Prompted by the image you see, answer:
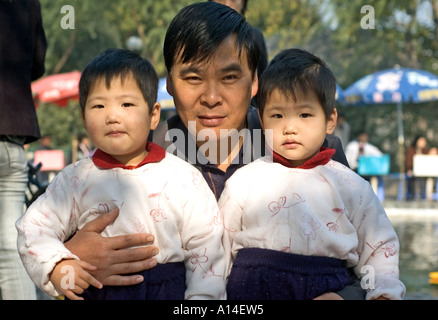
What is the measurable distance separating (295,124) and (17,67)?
228cm

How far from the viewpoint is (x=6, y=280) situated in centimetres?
411

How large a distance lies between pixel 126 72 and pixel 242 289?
3.07ft

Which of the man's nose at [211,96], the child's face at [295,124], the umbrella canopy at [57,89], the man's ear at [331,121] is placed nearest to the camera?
the child's face at [295,124]

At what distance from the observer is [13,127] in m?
4.05

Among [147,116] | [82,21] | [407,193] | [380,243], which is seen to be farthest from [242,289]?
[82,21]

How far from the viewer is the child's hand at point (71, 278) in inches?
92.7

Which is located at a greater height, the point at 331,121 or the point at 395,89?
the point at 331,121

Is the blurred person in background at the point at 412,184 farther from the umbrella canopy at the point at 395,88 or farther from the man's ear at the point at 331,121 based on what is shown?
the man's ear at the point at 331,121

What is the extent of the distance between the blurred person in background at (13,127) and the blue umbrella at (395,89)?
13.2m

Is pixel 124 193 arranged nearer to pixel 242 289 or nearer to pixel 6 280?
pixel 242 289

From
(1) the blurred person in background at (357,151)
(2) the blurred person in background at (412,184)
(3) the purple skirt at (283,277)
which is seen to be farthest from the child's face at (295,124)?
(2) the blurred person in background at (412,184)

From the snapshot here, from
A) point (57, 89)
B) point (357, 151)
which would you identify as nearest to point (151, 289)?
point (357, 151)

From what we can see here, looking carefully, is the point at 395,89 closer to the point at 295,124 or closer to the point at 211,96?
the point at 211,96
